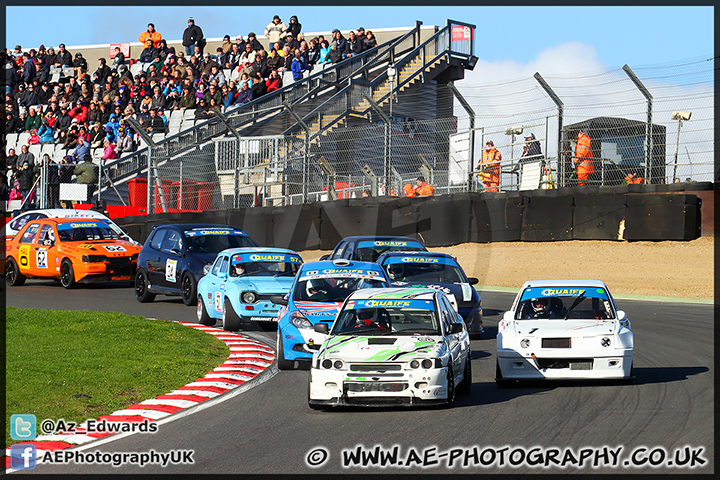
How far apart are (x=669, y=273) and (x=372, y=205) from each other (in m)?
7.41

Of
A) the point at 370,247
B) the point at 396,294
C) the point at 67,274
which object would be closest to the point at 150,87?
the point at 67,274

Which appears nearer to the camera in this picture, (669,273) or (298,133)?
(669,273)

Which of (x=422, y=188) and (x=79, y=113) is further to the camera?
(x=79, y=113)

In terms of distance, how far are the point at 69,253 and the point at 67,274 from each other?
59 cm

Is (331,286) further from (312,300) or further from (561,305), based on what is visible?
(561,305)

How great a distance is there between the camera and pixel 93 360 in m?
12.1

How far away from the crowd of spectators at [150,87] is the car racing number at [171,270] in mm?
14622

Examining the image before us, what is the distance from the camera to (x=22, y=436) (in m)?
8.48

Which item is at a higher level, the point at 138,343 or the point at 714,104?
the point at 714,104

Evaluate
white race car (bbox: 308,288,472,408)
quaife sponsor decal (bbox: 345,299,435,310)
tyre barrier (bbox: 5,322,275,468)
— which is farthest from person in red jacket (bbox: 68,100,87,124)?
white race car (bbox: 308,288,472,408)

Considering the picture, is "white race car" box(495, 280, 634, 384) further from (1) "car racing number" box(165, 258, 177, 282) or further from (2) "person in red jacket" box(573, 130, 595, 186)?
(2) "person in red jacket" box(573, 130, 595, 186)

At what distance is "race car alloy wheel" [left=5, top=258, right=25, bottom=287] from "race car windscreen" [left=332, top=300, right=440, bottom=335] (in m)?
15.7

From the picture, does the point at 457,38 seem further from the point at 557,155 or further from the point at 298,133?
the point at 557,155
